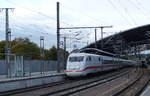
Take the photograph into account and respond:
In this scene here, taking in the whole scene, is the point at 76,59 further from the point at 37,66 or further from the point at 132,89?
the point at 132,89

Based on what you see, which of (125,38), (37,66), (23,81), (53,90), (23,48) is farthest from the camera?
(23,48)

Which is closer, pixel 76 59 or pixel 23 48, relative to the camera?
pixel 76 59

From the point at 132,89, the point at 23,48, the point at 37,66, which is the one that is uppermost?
the point at 23,48

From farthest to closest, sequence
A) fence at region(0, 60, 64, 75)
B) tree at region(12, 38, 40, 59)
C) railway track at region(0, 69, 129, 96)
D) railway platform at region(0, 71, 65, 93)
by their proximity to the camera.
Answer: tree at region(12, 38, 40, 59) → fence at region(0, 60, 64, 75) → railway platform at region(0, 71, 65, 93) → railway track at region(0, 69, 129, 96)

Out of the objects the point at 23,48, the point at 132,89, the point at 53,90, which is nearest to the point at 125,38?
the point at 23,48

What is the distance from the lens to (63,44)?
218 feet

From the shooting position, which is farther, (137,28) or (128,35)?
(128,35)

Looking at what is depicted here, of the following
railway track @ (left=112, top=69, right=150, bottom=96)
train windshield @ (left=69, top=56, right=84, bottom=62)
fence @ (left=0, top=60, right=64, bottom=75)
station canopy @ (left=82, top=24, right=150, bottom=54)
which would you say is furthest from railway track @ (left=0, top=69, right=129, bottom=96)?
station canopy @ (left=82, top=24, right=150, bottom=54)

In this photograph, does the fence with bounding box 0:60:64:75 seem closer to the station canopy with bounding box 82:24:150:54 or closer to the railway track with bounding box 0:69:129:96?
the railway track with bounding box 0:69:129:96

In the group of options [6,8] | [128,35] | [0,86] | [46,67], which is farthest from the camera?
[128,35]

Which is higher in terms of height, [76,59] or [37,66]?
[76,59]

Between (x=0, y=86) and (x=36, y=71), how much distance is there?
863 inches

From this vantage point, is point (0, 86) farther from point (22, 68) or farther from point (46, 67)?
point (46, 67)

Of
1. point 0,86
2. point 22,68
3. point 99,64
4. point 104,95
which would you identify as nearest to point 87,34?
point 99,64
